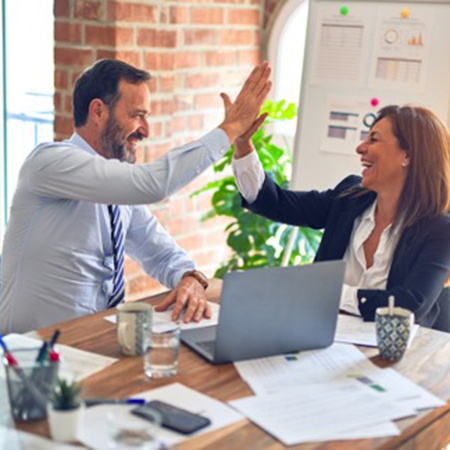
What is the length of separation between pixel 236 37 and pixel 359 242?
5.86 ft

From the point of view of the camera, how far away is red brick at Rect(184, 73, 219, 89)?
11.8 feet

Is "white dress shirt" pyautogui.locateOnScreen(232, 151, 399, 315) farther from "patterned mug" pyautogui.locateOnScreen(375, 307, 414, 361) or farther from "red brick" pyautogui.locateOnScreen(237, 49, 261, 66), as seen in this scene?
"red brick" pyautogui.locateOnScreen(237, 49, 261, 66)

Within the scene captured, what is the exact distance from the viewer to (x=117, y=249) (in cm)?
227

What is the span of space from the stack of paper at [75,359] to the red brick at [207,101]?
2076 millimetres

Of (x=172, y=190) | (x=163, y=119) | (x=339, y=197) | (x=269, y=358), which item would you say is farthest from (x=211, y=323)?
(x=163, y=119)

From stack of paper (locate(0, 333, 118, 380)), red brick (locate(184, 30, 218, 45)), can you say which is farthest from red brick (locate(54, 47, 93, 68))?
stack of paper (locate(0, 333, 118, 380))

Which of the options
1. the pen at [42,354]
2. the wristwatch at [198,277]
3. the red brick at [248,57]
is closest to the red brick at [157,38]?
the red brick at [248,57]

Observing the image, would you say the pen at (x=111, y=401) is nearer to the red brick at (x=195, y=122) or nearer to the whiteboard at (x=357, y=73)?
the whiteboard at (x=357, y=73)

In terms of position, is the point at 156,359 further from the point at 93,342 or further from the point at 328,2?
the point at 328,2

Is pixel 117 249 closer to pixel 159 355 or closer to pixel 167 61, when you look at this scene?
pixel 159 355

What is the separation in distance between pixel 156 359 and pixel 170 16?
206cm

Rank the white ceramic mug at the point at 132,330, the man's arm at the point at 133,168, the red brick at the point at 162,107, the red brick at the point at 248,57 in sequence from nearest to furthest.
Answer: the white ceramic mug at the point at 132,330
the man's arm at the point at 133,168
the red brick at the point at 162,107
the red brick at the point at 248,57

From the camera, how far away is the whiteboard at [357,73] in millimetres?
3021

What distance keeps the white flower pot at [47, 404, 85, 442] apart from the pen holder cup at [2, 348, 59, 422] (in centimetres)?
8
